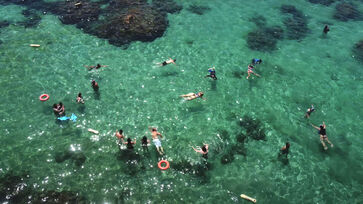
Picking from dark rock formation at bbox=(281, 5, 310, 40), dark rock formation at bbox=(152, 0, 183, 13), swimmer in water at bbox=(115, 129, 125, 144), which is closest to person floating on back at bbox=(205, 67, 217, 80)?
swimmer in water at bbox=(115, 129, 125, 144)

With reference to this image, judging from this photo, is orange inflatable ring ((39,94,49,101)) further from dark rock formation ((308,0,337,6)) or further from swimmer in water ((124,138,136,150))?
dark rock formation ((308,0,337,6))

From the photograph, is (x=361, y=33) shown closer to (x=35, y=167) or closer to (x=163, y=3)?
(x=163, y=3)

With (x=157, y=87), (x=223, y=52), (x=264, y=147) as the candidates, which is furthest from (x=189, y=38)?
(x=264, y=147)

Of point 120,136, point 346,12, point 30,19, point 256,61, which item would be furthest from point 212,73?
point 346,12

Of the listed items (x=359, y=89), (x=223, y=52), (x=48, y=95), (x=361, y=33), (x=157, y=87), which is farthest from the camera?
(x=361, y=33)

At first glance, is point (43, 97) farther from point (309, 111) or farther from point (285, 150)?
point (309, 111)

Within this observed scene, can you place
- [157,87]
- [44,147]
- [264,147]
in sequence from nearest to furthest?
[44,147] < [264,147] < [157,87]

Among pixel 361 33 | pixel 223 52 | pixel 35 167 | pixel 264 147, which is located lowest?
pixel 35 167
